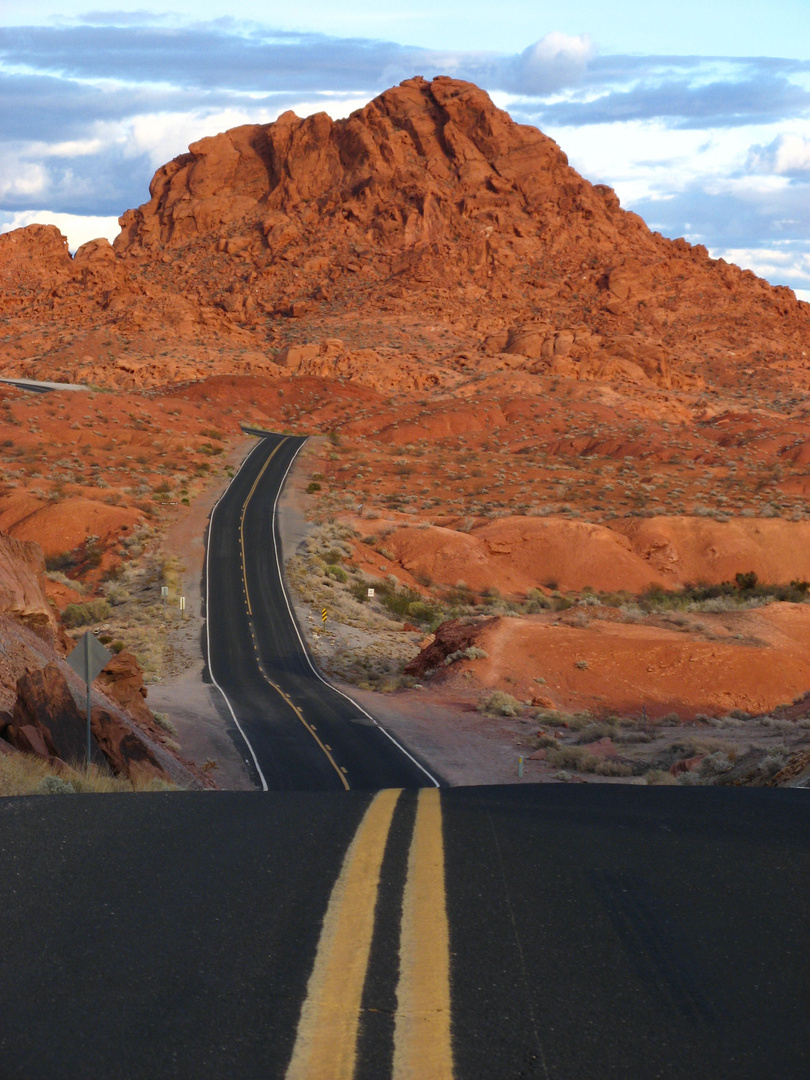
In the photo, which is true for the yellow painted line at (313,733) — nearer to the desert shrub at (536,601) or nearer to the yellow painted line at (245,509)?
the yellow painted line at (245,509)

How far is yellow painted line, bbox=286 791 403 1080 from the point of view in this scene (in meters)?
3.06

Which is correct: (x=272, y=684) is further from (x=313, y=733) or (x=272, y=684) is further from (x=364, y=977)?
(x=364, y=977)

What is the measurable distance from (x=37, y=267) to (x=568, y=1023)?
14089cm

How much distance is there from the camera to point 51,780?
8031 mm

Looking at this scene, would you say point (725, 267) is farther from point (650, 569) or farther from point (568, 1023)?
point (568, 1023)

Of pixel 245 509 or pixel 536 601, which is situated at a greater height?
pixel 245 509

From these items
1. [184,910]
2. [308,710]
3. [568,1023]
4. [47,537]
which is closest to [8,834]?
[184,910]

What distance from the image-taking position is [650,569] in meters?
48.2

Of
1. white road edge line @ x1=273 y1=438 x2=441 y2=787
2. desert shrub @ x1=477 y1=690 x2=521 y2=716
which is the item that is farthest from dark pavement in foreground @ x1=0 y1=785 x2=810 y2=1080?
desert shrub @ x1=477 y1=690 x2=521 y2=716

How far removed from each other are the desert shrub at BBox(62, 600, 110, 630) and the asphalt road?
4.28 meters

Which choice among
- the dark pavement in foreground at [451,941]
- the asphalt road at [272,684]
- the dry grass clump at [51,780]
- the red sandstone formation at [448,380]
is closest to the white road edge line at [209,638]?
the asphalt road at [272,684]

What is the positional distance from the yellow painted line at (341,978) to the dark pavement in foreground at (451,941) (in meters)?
0.06

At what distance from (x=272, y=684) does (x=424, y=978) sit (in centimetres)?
2693

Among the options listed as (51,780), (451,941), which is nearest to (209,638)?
(51,780)
